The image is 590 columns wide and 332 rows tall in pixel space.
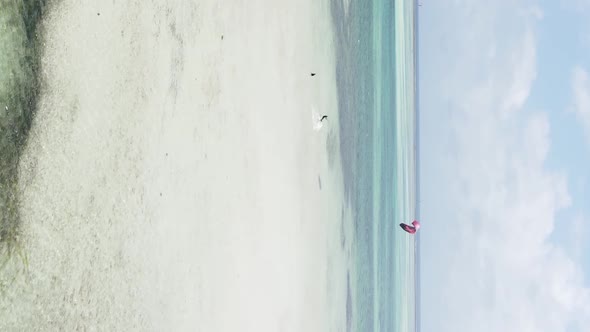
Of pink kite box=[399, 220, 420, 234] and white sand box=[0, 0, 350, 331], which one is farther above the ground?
white sand box=[0, 0, 350, 331]

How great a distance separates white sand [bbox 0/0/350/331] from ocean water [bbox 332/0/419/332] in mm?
3176

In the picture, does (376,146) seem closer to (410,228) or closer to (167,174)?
(410,228)

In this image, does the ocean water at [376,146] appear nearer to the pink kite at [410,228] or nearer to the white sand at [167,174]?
the pink kite at [410,228]

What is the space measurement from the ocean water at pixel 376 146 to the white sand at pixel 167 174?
3.18 meters

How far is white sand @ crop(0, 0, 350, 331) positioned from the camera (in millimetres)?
2400

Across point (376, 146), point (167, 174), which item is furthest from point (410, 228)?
point (167, 174)

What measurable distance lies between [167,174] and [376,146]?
10.2 meters

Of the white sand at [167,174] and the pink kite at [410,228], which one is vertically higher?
the white sand at [167,174]

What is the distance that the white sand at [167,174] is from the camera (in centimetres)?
240

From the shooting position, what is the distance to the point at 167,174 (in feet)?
10.9

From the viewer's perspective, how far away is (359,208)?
10.2 meters

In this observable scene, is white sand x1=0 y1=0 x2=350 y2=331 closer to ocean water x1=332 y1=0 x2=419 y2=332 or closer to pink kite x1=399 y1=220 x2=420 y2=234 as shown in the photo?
ocean water x1=332 y1=0 x2=419 y2=332

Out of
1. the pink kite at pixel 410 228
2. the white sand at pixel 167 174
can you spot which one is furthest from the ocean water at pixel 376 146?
the white sand at pixel 167 174

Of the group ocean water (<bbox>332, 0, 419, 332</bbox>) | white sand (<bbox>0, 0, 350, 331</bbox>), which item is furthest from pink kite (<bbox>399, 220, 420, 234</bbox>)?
white sand (<bbox>0, 0, 350, 331</bbox>)
